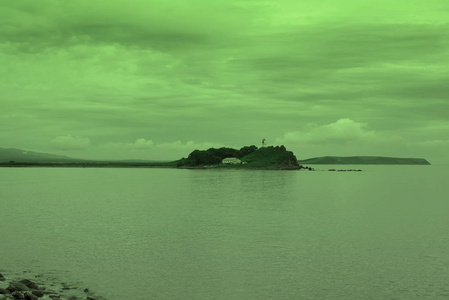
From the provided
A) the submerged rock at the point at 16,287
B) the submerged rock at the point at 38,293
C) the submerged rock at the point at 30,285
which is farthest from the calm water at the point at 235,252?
the submerged rock at the point at 16,287

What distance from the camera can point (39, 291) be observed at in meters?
25.9

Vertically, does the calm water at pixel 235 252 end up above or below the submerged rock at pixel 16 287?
below

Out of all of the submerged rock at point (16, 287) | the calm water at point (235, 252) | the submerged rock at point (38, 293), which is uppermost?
the submerged rock at point (16, 287)

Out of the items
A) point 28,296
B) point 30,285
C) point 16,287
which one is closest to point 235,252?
point 30,285

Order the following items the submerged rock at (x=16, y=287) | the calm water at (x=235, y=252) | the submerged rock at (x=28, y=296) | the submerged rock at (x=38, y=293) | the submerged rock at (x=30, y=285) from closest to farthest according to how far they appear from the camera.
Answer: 1. the submerged rock at (x=28, y=296)
2. the submerged rock at (x=38, y=293)
3. the submerged rock at (x=16, y=287)
4. the submerged rock at (x=30, y=285)
5. the calm water at (x=235, y=252)

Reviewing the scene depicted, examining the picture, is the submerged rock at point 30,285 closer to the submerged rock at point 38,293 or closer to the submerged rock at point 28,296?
the submerged rock at point 38,293

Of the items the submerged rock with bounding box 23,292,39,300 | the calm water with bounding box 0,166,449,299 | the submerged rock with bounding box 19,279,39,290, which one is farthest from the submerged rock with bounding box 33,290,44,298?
the calm water with bounding box 0,166,449,299

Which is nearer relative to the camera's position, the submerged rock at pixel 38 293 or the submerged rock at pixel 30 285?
the submerged rock at pixel 38 293

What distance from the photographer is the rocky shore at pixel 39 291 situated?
24438 millimetres

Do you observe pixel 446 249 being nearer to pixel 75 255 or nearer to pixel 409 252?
pixel 409 252

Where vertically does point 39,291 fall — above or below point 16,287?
below

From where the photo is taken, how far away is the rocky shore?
24438 millimetres

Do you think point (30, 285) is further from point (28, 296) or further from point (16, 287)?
point (28, 296)

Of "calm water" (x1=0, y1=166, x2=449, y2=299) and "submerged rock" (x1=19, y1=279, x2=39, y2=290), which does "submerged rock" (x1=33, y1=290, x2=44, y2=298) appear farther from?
"calm water" (x1=0, y1=166, x2=449, y2=299)
